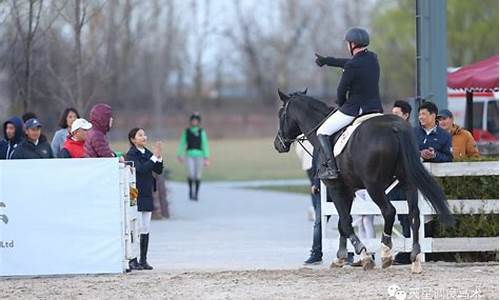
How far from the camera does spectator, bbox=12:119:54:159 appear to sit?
13883 millimetres

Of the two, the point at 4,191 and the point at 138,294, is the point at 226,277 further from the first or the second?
the point at 4,191

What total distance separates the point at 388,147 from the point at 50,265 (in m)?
4.06

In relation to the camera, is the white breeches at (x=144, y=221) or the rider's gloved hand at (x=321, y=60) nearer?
the rider's gloved hand at (x=321, y=60)

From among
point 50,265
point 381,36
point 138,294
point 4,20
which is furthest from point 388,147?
point 381,36

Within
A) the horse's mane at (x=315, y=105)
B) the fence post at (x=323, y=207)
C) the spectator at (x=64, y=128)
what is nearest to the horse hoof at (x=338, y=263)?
the fence post at (x=323, y=207)

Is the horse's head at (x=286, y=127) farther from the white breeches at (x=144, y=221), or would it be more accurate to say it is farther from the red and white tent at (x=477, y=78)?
the red and white tent at (x=477, y=78)

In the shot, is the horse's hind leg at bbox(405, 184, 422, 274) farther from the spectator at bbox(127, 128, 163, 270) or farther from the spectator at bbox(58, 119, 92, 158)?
the spectator at bbox(58, 119, 92, 158)

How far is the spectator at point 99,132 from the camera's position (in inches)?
513

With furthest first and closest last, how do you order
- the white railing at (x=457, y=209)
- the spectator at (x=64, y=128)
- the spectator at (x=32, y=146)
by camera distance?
the spectator at (x=64, y=128) → the spectator at (x=32, y=146) → the white railing at (x=457, y=209)

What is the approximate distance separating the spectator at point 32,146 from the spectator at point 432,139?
474 centimetres

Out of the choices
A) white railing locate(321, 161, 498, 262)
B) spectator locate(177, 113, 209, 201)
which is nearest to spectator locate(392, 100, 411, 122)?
white railing locate(321, 161, 498, 262)

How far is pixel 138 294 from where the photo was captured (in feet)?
36.4

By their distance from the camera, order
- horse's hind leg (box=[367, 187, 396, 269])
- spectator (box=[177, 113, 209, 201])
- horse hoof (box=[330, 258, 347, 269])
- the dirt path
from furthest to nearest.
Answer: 1. spectator (box=[177, 113, 209, 201])
2. horse hoof (box=[330, 258, 347, 269])
3. horse's hind leg (box=[367, 187, 396, 269])
4. the dirt path

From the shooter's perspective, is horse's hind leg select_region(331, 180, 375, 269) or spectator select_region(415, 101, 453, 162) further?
spectator select_region(415, 101, 453, 162)
